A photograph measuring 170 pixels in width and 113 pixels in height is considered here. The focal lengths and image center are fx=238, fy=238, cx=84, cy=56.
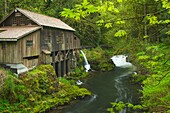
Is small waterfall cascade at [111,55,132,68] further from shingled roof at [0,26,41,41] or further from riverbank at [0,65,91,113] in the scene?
shingled roof at [0,26,41,41]

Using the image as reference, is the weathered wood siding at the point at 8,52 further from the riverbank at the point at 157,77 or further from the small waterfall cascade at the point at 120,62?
the small waterfall cascade at the point at 120,62

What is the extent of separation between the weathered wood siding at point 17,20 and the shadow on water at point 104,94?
941 centimetres

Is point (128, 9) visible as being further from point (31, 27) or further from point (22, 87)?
point (22, 87)

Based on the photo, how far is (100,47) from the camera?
48781mm

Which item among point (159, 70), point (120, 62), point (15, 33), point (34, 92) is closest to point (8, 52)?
point (15, 33)

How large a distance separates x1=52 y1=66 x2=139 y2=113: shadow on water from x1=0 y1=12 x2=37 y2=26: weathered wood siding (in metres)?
9.41

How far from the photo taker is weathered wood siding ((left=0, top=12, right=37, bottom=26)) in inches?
965

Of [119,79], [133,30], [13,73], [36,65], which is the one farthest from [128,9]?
[13,73]

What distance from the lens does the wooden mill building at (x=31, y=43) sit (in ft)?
68.4

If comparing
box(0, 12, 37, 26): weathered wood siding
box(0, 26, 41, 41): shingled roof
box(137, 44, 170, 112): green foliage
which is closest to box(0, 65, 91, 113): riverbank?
box(0, 26, 41, 41): shingled roof

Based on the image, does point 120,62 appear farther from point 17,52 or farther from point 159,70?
point 159,70

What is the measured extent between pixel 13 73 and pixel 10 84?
3.02 metres

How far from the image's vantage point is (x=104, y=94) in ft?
75.6

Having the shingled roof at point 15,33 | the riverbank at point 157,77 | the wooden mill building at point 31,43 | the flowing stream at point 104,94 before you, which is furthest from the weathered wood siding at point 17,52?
the riverbank at point 157,77
